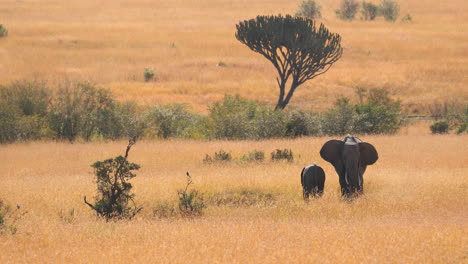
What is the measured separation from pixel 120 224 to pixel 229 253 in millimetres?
3008

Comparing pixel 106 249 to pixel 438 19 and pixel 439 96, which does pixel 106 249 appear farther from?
pixel 438 19

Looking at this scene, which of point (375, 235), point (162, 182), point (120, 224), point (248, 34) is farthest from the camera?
point (248, 34)

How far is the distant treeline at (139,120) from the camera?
2870 centimetres

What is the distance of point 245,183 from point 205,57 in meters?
45.2

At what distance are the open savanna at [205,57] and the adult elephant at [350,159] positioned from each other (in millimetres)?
27573

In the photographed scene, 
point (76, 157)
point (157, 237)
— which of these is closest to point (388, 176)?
point (157, 237)

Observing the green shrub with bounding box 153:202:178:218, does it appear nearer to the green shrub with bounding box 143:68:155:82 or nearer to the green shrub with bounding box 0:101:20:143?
the green shrub with bounding box 0:101:20:143

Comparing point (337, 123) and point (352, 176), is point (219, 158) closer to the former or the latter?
point (352, 176)

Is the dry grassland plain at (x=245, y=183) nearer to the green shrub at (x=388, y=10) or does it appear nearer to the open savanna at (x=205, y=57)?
the open savanna at (x=205, y=57)

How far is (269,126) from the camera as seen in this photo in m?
28.8

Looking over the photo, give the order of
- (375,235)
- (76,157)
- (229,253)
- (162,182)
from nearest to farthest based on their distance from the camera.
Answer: (229,253)
(375,235)
(162,182)
(76,157)

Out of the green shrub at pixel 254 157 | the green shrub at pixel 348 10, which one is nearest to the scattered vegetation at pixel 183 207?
the green shrub at pixel 254 157

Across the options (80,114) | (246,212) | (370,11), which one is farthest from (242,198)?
(370,11)

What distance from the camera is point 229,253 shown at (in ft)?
32.9
